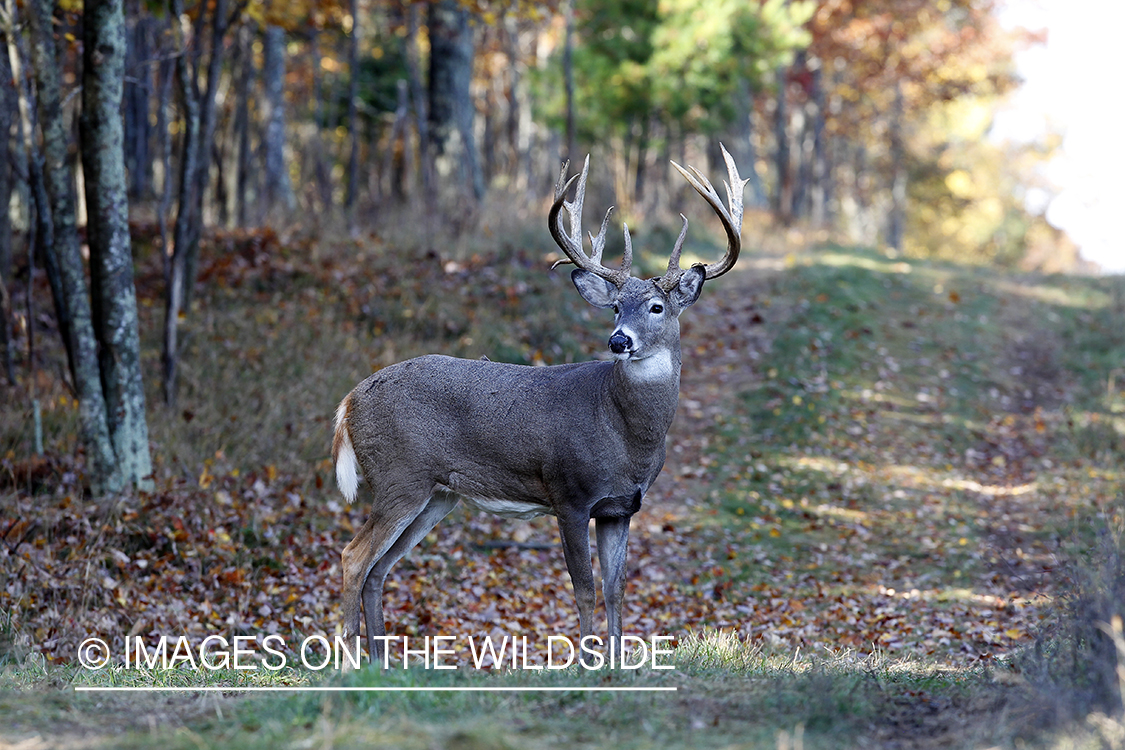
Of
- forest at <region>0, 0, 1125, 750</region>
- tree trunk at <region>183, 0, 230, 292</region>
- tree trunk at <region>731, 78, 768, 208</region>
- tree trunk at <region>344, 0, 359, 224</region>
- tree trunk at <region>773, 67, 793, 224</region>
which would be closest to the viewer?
forest at <region>0, 0, 1125, 750</region>

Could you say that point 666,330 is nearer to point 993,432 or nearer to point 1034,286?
point 993,432

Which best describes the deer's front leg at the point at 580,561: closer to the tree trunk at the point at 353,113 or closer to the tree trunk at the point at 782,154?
the tree trunk at the point at 353,113

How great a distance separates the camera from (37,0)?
850 centimetres

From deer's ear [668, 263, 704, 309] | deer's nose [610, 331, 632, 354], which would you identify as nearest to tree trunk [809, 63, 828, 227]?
deer's ear [668, 263, 704, 309]

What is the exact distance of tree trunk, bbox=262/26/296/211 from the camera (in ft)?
58.9

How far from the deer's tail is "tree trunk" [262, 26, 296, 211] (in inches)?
457

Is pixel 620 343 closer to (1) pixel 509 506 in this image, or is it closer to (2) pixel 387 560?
(1) pixel 509 506

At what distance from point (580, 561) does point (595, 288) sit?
1.64m

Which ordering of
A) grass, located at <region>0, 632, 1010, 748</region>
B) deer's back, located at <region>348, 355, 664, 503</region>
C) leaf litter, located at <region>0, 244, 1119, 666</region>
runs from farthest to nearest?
leaf litter, located at <region>0, 244, 1119, 666</region> → deer's back, located at <region>348, 355, 664, 503</region> → grass, located at <region>0, 632, 1010, 748</region>

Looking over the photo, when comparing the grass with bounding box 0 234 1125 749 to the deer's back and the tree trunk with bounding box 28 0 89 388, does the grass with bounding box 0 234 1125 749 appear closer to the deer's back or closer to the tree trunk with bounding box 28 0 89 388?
the deer's back

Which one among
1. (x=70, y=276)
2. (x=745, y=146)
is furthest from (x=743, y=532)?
(x=745, y=146)

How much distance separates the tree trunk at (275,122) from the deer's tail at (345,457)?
11.6 meters

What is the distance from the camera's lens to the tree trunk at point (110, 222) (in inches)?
335

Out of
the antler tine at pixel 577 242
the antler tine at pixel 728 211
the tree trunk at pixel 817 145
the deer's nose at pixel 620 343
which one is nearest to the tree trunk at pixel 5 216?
the antler tine at pixel 577 242
